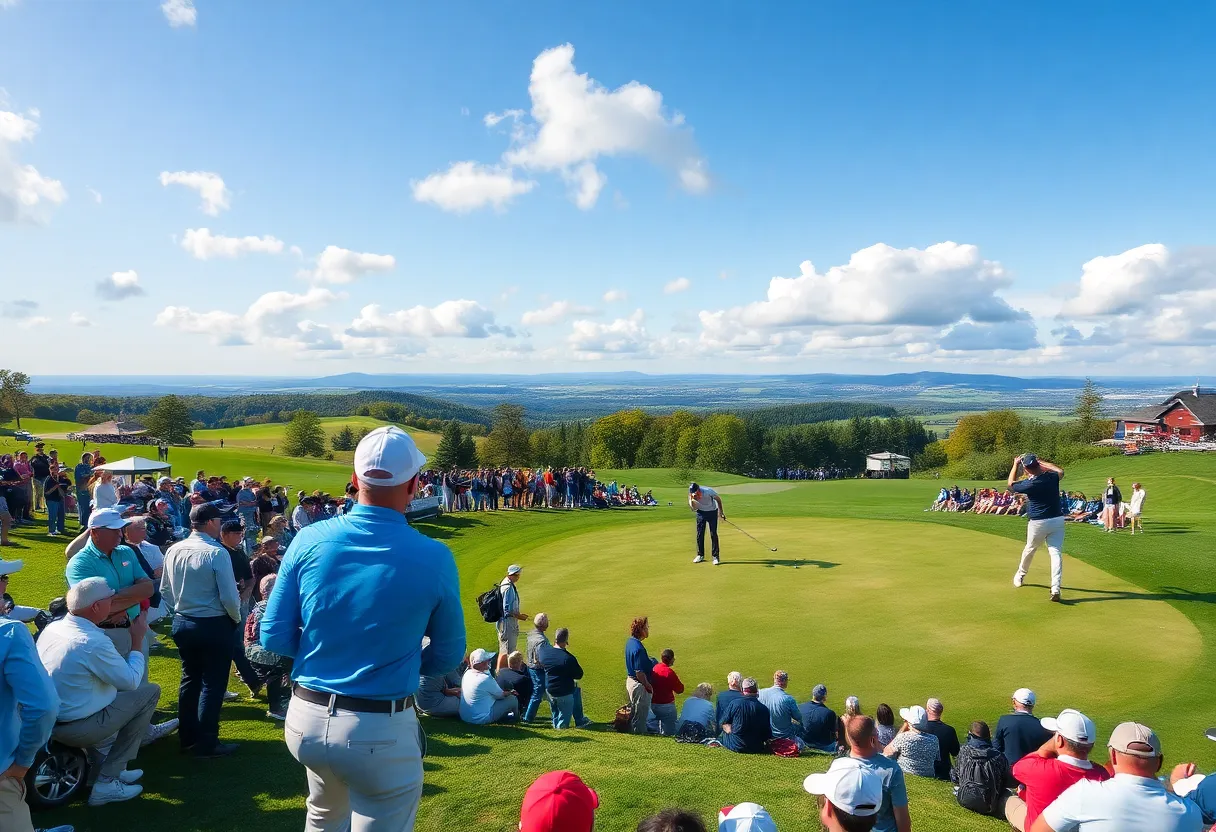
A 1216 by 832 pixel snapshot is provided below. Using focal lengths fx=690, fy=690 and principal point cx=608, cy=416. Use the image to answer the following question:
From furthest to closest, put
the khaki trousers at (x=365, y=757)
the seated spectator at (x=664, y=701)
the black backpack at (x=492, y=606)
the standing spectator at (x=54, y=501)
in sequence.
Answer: the standing spectator at (x=54, y=501), the black backpack at (x=492, y=606), the seated spectator at (x=664, y=701), the khaki trousers at (x=365, y=757)

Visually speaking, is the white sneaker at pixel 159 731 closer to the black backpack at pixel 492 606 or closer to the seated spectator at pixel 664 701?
the black backpack at pixel 492 606

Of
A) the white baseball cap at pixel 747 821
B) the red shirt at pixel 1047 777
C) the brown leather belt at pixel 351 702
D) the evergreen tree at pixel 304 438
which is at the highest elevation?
the brown leather belt at pixel 351 702

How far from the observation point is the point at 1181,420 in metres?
88.2

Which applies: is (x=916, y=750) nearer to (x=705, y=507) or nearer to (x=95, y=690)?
(x=95, y=690)

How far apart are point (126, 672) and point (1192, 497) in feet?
124

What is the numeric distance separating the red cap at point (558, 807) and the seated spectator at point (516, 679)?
578 centimetres

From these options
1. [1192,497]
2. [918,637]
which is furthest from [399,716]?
[1192,497]

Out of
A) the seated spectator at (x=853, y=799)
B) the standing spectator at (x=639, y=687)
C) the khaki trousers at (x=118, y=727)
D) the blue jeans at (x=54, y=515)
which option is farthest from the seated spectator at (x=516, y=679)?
the blue jeans at (x=54, y=515)

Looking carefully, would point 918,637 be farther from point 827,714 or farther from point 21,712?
point 21,712

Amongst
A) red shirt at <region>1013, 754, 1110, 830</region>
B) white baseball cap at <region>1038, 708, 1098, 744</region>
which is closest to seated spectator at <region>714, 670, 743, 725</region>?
red shirt at <region>1013, 754, 1110, 830</region>

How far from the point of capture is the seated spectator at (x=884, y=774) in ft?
17.3

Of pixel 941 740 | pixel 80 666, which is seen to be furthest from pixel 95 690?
pixel 941 740

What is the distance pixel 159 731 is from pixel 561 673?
4356 millimetres

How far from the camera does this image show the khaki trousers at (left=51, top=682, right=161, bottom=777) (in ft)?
18.2
